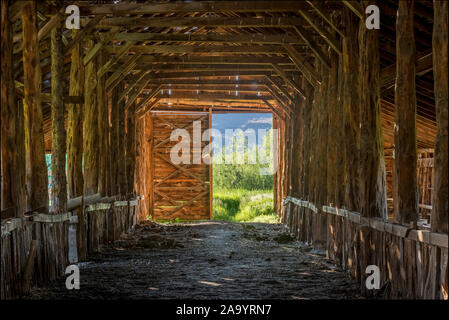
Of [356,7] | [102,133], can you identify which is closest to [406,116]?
[356,7]

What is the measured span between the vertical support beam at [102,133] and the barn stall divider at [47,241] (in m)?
0.39

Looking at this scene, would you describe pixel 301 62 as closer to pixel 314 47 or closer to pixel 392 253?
pixel 314 47

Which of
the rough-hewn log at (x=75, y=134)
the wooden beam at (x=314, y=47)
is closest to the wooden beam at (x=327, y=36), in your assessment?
the wooden beam at (x=314, y=47)

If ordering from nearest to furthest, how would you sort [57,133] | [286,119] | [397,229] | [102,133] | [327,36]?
[397,229]
[57,133]
[327,36]
[102,133]
[286,119]

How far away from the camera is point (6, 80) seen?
596 cm

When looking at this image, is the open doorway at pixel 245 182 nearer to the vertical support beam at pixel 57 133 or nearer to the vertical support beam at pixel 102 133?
the vertical support beam at pixel 102 133

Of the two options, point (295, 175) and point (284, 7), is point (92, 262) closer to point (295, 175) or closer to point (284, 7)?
point (284, 7)

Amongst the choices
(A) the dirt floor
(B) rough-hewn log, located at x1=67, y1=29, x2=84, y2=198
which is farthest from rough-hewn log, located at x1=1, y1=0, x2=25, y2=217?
(B) rough-hewn log, located at x1=67, y1=29, x2=84, y2=198

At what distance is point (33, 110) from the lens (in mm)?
7262

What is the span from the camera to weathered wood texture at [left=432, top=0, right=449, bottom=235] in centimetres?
462

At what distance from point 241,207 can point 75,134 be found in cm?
1642

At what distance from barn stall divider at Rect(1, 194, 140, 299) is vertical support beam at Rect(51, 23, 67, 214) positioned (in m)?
0.33

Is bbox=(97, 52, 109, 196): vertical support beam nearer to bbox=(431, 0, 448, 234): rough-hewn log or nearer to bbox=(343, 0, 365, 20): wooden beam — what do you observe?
bbox=(343, 0, 365, 20): wooden beam

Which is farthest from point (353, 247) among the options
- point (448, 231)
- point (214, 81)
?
point (214, 81)
